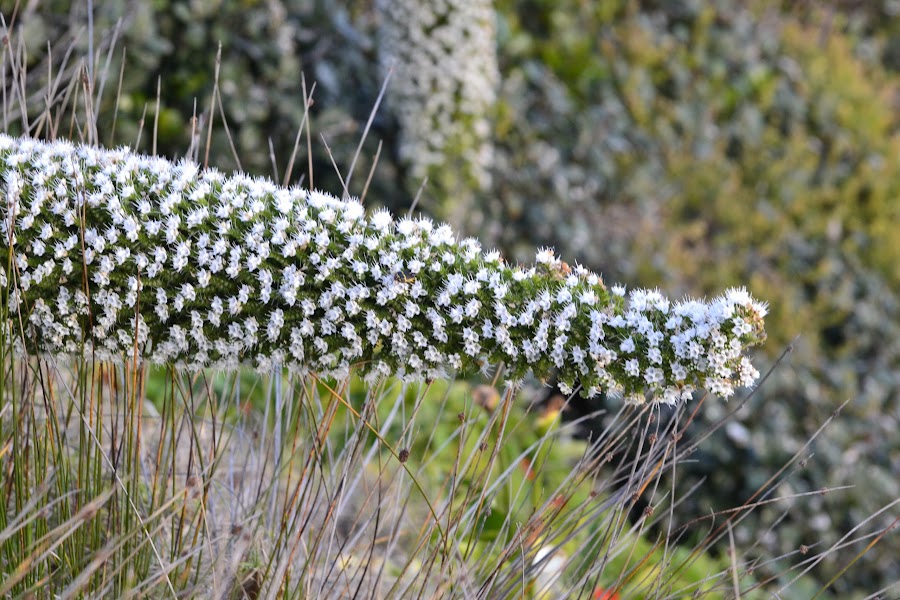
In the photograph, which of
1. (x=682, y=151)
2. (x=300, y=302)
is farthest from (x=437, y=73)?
(x=300, y=302)

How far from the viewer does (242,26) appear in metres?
4.21

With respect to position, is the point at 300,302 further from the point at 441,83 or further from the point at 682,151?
the point at 682,151

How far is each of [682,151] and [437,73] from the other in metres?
2.32

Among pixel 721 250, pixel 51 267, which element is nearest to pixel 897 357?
pixel 721 250

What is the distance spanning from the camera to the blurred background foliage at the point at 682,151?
412 cm

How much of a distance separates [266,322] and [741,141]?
5255 millimetres

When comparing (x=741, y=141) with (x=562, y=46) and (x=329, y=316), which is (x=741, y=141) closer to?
(x=562, y=46)

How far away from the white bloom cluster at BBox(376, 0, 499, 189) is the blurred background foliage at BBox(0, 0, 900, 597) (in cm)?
18

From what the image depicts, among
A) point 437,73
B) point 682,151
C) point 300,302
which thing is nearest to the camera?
point 300,302

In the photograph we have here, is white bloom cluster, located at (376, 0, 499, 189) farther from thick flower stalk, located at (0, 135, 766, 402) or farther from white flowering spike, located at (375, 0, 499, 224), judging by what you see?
thick flower stalk, located at (0, 135, 766, 402)

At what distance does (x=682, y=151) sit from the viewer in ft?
19.6

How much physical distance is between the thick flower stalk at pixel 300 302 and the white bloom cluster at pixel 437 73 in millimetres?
2726

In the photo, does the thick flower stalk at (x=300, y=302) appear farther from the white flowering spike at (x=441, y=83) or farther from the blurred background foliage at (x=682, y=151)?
the white flowering spike at (x=441, y=83)

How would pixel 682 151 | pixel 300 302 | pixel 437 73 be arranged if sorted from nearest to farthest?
pixel 300 302, pixel 437 73, pixel 682 151
